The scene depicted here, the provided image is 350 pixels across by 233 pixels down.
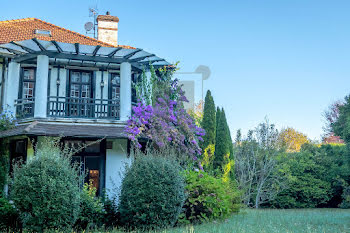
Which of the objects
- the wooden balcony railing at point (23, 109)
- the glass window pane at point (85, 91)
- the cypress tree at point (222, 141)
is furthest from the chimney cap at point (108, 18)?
the cypress tree at point (222, 141)

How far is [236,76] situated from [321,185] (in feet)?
38.7

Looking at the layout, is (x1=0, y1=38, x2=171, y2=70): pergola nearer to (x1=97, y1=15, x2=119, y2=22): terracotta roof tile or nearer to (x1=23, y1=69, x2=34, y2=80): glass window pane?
(x1=23, y1=69, x2=34, y2=80): glass window pane

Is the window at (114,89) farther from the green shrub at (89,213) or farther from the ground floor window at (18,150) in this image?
the green shrub at (89,213)

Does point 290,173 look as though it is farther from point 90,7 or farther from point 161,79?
point 90,7

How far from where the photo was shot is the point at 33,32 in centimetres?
1792

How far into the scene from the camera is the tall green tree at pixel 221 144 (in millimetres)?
18938

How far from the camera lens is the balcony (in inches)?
584

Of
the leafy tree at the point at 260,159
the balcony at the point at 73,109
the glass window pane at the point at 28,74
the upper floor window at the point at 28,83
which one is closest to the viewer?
the balcony at the point at 73,109

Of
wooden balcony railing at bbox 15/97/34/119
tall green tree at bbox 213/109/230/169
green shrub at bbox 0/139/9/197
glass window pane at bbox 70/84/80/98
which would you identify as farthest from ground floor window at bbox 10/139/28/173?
tall green tree at bbox 213/109/230/169

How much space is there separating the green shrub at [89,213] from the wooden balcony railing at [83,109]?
453cm

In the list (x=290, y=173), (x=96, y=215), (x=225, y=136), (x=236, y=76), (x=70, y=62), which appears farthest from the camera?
(x=290, y=173)

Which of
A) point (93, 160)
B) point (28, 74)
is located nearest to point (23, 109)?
point (28, 74)

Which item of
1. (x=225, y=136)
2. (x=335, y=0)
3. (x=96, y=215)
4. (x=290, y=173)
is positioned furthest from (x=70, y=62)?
(x=290, y=173)

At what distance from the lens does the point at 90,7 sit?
2559cm
